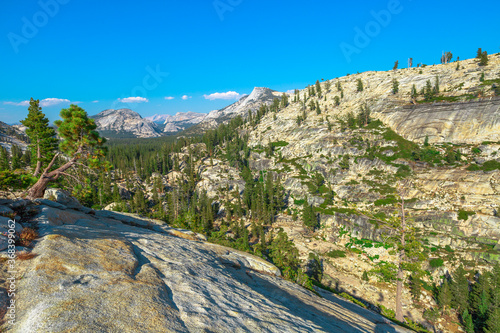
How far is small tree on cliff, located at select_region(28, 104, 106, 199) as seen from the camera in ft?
57.0

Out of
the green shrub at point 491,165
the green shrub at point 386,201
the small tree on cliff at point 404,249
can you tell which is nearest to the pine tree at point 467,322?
the small tree on cliff at point 404,249

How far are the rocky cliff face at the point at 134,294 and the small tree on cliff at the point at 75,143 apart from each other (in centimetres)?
526

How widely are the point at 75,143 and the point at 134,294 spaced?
16.9m

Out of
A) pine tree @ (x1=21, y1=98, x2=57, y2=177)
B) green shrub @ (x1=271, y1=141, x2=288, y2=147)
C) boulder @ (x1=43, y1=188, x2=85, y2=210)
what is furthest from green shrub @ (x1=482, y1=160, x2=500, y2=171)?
pine tree @ (x1=21, y1=98, x2=57, y2=177)

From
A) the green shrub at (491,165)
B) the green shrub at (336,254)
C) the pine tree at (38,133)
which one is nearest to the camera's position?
the pine tree at (38,133)

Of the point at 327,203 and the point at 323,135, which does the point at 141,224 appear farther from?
the point at 323,135

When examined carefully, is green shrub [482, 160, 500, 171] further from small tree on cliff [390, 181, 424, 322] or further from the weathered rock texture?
small tree on cliff [390, 181, 424, 322]

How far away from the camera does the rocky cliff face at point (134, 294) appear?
5945 mm

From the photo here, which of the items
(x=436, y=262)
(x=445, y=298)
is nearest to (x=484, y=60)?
(x=436, y=262)

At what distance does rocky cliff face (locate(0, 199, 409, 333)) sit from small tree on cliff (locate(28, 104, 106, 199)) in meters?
5.26

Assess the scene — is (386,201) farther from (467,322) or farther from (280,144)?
(280,144)

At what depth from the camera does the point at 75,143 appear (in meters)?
17.9

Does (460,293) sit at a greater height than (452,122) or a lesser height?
lesser

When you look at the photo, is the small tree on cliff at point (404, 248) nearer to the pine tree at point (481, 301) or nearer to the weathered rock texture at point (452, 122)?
the pine tree at point (481, 301)
